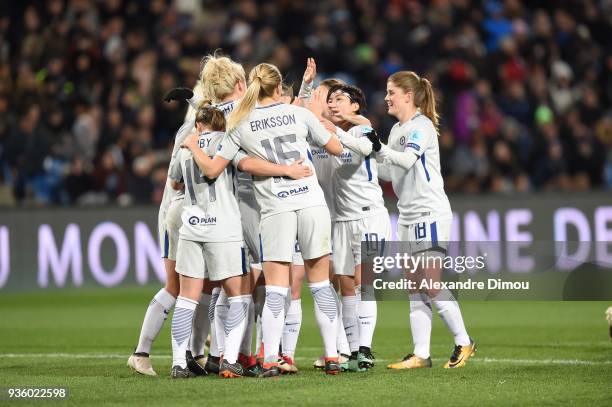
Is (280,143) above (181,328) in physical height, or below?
above

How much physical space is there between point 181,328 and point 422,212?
6.67 ft

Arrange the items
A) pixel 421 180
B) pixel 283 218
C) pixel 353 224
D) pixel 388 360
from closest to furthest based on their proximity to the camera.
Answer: pixel 283 218 → pixel 421 180 → pixel 353 224 → pixel 388 360

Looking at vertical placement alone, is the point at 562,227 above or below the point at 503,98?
below

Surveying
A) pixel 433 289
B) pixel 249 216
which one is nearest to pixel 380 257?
pixel 433 289

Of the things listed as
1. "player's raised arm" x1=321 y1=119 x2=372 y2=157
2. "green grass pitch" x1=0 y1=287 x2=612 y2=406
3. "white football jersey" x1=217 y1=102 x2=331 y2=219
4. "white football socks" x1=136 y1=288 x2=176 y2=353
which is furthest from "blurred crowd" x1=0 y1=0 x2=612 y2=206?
"white football jersey" x1=217 y1=102 x2=331 y2=219

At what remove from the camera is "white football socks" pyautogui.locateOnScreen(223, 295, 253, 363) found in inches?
323

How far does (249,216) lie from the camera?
28.5 ft

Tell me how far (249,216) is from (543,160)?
10229mm

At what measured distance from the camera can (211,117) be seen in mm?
8391

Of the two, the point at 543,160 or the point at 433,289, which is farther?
the point at 543,160

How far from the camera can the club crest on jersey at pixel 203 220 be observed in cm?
825

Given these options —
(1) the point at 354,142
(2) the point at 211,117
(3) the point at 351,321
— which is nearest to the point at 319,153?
(1) the point at 354,142

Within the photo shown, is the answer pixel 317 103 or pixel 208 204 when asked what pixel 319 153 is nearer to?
pixel 317 103

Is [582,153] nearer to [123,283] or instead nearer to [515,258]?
[515,258]
